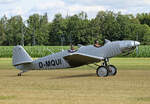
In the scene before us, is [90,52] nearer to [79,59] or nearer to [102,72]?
[79,59]

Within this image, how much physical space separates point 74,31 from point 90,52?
82.1m

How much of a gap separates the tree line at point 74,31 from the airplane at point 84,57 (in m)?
66.8

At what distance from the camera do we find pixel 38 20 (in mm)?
126688

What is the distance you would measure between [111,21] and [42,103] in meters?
90.2

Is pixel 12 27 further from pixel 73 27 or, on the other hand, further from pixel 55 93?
pixel 55 93

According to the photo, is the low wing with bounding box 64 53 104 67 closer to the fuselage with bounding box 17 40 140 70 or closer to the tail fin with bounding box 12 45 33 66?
the fuselage with bounding box 17 40 140 70

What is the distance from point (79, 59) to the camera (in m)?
20.2

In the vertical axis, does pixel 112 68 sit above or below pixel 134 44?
below

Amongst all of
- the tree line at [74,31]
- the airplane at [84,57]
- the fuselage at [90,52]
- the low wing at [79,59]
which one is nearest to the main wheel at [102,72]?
the airplane at [84,57]

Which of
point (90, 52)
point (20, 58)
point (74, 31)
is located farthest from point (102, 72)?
point (74, 31)

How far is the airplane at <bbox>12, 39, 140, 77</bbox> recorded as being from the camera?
1964 centimetres

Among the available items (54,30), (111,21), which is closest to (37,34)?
(54,30)

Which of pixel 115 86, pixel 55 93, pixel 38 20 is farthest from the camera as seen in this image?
pixel 38 20

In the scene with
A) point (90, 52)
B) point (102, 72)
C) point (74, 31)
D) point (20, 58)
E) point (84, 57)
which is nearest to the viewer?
point (102, 72)
